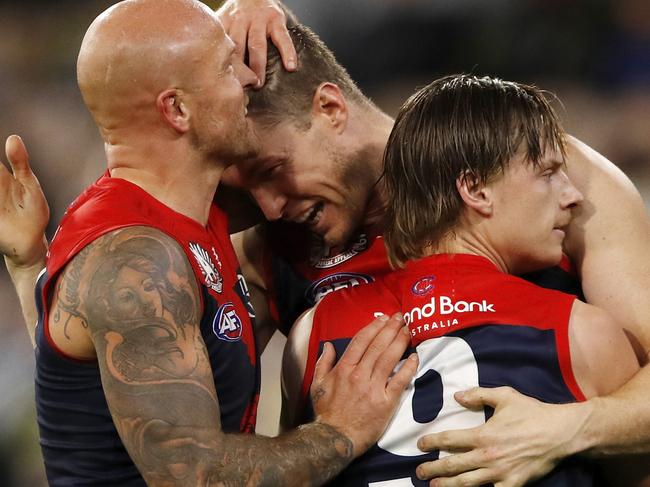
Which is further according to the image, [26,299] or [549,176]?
[26,299]

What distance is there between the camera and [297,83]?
330 cm

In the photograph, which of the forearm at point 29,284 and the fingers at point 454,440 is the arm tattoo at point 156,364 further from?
the forearm at point 29,284

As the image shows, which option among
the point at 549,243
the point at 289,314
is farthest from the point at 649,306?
the point at 289,314

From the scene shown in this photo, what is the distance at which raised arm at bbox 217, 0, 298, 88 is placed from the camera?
10.6 feet

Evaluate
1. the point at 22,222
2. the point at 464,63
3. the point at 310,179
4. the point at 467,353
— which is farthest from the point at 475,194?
the point at 464,63

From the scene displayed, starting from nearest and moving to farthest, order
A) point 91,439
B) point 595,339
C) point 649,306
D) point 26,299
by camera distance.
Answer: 1. point 595,339
2. point 91,439
3. point 649,306
4. point 26,299

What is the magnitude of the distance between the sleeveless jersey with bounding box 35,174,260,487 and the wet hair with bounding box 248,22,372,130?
1.99 feet

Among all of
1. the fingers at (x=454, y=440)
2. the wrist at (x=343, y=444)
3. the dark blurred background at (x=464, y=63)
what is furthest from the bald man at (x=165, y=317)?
the dark blurred background at (x=464, y=63)

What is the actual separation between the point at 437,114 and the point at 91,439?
1.20 meters

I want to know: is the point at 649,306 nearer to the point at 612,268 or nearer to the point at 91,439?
the point at 612,268

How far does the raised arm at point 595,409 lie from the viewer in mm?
2393

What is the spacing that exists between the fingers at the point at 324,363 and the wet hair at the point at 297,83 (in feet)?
2.87

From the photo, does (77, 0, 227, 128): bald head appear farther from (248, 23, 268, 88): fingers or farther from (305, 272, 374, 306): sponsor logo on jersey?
(305, 272, 374, 306): sponsor logo on jersey

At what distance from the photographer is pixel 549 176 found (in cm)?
266
